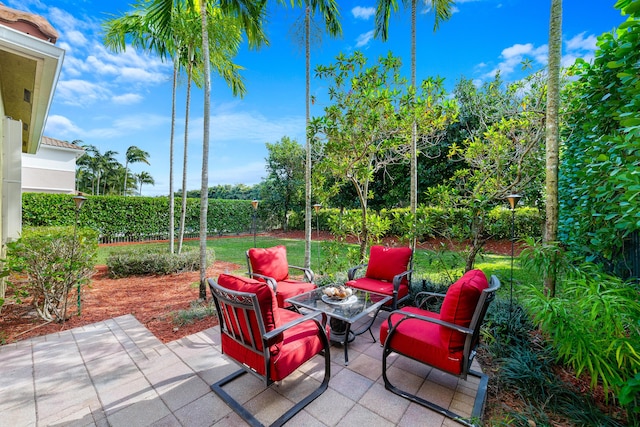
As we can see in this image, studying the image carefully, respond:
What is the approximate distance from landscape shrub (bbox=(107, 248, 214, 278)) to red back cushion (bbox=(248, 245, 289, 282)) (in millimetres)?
3471

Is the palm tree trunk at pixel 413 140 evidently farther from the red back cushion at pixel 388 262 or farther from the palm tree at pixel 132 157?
the palm tree at pixel 132 157

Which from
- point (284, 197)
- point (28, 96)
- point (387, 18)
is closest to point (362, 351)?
point (28, 96)

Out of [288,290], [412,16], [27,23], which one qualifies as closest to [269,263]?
[288,290]

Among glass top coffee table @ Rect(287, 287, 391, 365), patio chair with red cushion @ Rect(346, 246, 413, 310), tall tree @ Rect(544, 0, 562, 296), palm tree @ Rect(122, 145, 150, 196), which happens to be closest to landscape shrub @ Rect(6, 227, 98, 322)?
glass top coffee table @ Rect(287, 287, 391, 365)

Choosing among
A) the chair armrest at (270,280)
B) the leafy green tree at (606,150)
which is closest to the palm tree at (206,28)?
the chair armrest at (270,280)

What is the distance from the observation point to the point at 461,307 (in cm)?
201

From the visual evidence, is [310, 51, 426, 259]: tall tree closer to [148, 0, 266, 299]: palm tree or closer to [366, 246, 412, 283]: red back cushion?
[366, 246, 412, 283]: red back cushion

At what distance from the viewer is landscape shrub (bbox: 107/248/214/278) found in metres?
6.06

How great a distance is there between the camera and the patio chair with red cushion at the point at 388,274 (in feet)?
12.0

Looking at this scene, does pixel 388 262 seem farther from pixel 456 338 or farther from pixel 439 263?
pixel 456 338

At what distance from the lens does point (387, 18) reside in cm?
640

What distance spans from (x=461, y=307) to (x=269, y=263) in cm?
285

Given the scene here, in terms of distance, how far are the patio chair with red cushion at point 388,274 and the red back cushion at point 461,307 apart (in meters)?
1.45

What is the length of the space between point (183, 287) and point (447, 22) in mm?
9306
